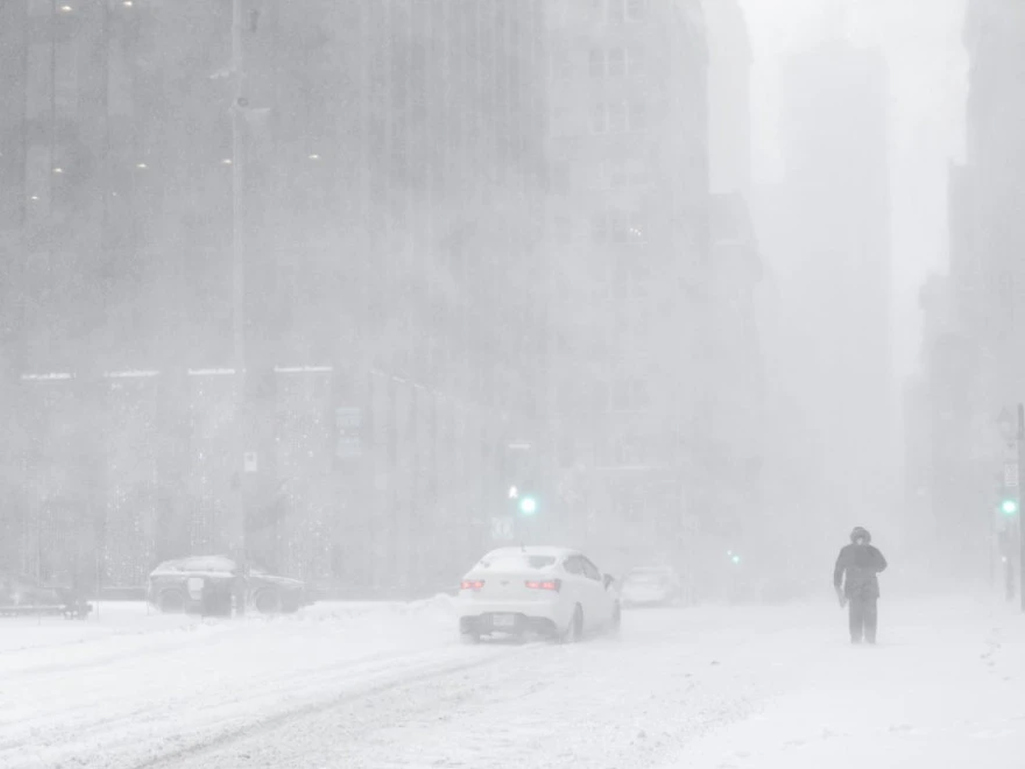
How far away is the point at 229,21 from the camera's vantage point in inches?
1710

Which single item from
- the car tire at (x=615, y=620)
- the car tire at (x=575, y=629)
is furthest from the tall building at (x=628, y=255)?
the car tire at (x=575, y=629)

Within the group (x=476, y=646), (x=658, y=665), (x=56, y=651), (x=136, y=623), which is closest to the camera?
(x=658, y=665)

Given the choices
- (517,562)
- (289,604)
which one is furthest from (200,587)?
(517,562)

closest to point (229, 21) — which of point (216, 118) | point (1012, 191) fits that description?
point (216, 118)

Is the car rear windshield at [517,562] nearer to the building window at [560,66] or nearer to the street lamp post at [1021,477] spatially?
the street lamp post at [1021,477]

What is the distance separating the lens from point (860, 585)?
21109mm

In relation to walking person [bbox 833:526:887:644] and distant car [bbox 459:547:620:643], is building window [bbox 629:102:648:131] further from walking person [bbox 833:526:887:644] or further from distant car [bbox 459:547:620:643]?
walking person [bbox 833:526:887:644]

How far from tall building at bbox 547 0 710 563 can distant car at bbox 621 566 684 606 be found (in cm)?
3836

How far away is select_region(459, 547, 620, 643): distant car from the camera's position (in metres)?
22.0

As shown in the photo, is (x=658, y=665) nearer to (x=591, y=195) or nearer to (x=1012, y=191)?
(x=591, y=195)

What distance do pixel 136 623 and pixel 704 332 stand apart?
80253 millimetres

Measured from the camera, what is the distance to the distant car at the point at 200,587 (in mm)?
33031

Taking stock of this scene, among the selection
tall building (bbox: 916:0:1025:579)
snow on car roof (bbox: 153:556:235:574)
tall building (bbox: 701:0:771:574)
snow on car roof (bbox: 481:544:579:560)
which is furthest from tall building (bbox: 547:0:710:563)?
snow on car roof (bbox: 481:544:579:560)

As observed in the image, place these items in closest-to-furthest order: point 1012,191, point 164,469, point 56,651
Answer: point 56,651 → point 164,469 → point 1012,191
